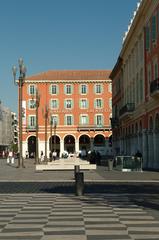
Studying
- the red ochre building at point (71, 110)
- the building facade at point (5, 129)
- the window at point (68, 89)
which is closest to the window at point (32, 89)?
the red ochre building at point (71, 110)

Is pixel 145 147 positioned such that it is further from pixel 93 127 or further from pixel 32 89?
pixel 32 89

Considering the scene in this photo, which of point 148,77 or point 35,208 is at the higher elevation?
point 148,77

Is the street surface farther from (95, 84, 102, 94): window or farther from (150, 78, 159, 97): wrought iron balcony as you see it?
(95, 84, 102, 94): window

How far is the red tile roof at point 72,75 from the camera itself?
111 m

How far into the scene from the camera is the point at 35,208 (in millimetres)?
14625

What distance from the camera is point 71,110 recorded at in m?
112

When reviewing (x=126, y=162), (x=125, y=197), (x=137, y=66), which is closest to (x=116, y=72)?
(x=137, y=66)

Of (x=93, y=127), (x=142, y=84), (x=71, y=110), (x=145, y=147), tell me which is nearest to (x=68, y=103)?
(x=71, y=110)

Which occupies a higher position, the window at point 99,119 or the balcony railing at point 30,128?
the window at point 99,119

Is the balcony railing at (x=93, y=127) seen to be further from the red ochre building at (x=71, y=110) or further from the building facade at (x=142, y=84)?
the building facade at (x=142, y=84)

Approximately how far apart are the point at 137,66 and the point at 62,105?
5833 centimetres

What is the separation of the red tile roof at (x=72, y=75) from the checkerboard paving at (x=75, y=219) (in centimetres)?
9440

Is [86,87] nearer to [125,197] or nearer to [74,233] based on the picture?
[125,197]

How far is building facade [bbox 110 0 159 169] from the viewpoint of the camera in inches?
1708
